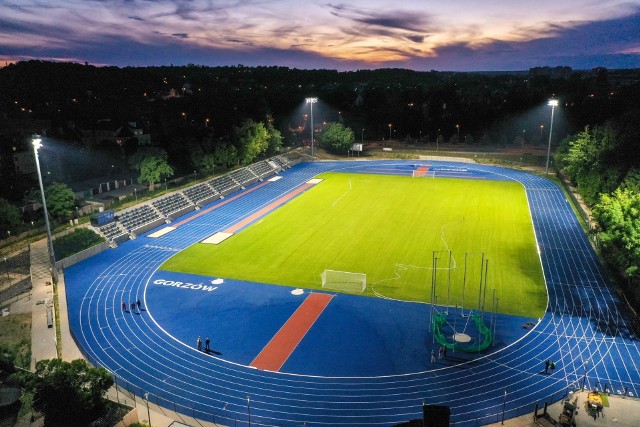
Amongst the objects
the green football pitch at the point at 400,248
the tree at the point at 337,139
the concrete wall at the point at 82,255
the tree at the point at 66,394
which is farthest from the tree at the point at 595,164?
the concrete wall at the point at 82,255

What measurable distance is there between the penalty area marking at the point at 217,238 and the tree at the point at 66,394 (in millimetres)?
21590

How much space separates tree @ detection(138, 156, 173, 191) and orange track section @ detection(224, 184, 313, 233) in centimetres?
1265

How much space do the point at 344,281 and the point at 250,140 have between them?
39.9 m

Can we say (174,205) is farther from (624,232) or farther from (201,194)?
(624,232)

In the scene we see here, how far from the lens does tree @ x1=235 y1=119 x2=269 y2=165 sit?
2554 inches

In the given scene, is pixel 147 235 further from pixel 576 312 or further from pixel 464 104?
pixel 464 104

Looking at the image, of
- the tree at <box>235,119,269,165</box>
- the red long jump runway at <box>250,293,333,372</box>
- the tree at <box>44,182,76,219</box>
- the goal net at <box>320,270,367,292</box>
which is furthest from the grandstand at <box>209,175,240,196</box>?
the red long jump runway at <box>250,293,333,372</box>

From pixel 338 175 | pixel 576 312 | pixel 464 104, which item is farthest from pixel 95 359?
pixel 464 104

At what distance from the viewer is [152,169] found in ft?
171

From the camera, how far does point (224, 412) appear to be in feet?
62.1

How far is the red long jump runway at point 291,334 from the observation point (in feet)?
72.5

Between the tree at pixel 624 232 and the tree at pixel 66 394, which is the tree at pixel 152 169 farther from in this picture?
the tree at pixel 624 232

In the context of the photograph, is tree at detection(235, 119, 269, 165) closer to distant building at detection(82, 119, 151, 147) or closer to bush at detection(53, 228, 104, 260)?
distant building at detection(82, 119, 151, 147)

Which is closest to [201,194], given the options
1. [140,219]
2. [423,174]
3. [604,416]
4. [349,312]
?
[140,219]
